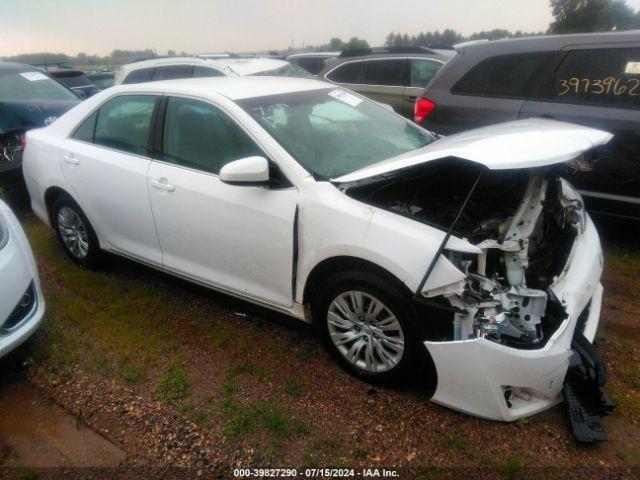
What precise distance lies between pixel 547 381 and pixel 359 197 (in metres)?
1.23

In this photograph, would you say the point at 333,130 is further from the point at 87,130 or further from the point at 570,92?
the point at 570,92

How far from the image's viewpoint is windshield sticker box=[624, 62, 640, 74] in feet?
12.2

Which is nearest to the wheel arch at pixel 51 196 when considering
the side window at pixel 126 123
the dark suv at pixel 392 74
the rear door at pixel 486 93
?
the side window at pixel 126 123

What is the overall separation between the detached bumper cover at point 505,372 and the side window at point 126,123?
2.40m

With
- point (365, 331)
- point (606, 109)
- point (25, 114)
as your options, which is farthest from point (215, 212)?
point (25, 114)

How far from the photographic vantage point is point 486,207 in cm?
278

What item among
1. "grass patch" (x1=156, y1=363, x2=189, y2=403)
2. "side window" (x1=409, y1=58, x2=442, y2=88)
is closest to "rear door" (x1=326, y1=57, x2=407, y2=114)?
"side window" (x1=409, y1=58, x2=442, y2=88)

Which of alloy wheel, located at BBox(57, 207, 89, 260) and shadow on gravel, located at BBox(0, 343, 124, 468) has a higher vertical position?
alloy wheel, located at BBox(57, 207, 89, 260)

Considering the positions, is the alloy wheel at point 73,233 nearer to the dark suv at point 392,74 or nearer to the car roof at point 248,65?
the car roof at point 248,65

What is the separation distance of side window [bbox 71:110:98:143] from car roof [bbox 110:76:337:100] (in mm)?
275

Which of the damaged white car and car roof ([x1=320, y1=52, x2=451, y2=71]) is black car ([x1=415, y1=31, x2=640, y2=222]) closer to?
the damaged white car

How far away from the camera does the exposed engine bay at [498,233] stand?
86.2 inches

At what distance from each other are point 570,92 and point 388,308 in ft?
9.49

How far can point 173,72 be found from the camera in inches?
298
